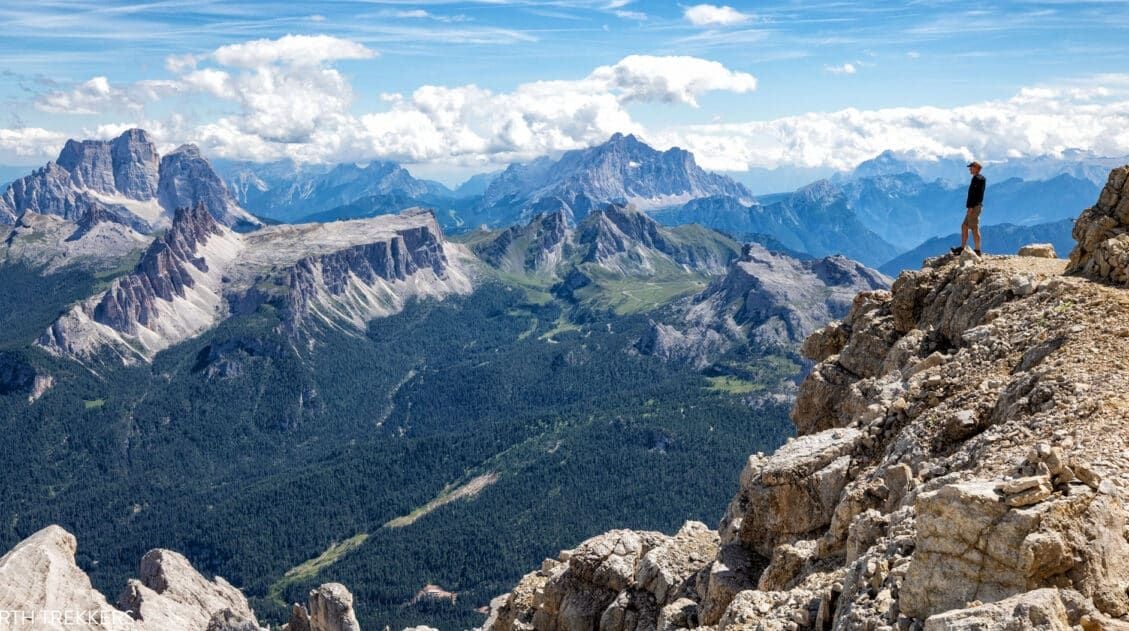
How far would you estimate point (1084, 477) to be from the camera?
21469 mm

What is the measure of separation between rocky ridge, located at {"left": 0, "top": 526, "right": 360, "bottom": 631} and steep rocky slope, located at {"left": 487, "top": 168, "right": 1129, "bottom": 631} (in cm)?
4397

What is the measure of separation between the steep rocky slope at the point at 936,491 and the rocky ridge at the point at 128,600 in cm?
4397

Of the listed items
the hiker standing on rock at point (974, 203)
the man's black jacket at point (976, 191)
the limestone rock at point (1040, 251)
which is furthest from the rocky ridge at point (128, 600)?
the limestone rock at point (1040, 251)

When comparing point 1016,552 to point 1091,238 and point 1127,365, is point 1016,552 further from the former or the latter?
point 1091,238

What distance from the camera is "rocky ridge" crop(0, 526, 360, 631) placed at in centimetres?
7275

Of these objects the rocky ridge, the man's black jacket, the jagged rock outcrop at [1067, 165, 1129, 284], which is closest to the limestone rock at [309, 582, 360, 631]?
the rocky ridge

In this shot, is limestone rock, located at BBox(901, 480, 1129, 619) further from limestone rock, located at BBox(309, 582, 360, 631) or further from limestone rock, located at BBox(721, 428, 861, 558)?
limestone rock, located at BBox(309, 582, 360, 631)

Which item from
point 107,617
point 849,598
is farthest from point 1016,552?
point 107,617

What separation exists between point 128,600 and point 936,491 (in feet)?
322

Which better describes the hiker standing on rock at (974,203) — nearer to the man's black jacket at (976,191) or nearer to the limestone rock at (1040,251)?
the man's black jacket at (976,191)

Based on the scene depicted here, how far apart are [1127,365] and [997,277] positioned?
1434 cm

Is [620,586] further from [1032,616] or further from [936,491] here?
[1032,616]

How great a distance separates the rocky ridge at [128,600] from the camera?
72.8m

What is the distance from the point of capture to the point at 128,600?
322 ft
